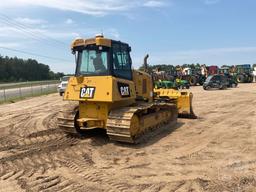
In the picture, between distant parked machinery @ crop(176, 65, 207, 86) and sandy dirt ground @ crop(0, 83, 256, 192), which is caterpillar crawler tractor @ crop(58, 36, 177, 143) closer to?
sandy dirt ground @ crop(0, 83, 256, 192)

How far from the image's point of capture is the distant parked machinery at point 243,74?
49375 mm

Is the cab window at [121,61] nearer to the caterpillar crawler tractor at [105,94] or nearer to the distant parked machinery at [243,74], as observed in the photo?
the caterpillar crawler tractor at [105,94]

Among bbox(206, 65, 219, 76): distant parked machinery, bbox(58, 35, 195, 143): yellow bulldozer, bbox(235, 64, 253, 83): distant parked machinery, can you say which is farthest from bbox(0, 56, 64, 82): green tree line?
bbox(58, 35, 195, 143): yellow bulldozer

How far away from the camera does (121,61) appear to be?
10945 mm

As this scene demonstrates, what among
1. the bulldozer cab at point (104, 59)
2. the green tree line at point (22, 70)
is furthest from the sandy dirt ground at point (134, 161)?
the green tree line at point (22, 70)

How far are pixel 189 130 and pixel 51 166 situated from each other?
18.4 ft

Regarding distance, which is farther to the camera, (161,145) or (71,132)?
(71,132)

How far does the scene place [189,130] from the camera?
12383 mm

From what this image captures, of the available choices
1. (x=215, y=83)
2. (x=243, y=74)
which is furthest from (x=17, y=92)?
(x=243, y=74)

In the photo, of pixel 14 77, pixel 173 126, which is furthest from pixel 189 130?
pixel 14 77

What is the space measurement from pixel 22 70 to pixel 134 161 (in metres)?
101

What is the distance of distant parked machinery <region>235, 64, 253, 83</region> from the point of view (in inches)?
1944

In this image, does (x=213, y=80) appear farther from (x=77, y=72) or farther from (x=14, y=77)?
(x=14, y=77)

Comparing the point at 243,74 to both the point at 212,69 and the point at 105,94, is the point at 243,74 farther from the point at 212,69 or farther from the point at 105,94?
the point at 105,94
